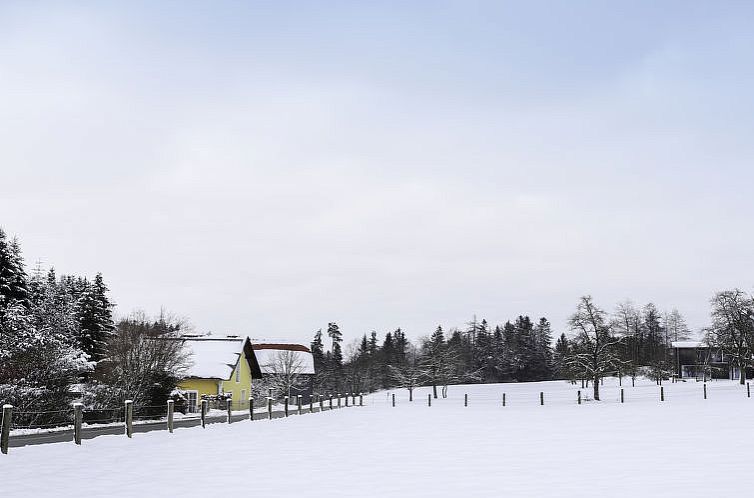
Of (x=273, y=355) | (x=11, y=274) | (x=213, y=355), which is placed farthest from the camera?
(x=273, y=355)

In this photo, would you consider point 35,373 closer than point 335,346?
Yes

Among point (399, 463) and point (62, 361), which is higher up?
point (62, 361)

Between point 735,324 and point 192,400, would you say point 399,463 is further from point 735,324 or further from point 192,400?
point 735,324

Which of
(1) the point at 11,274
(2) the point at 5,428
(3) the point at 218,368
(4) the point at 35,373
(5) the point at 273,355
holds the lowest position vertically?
(5) the point at 273,355

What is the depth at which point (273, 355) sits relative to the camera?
84.1 metres

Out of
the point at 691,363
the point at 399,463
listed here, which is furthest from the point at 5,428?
the point at 691,363

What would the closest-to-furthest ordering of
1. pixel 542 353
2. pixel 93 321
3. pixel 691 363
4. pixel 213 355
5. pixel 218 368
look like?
pixel 218 368
pixel 213 355
pixel 93 321
pixel 691 363
pixel 542 353

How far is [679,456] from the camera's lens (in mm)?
16750

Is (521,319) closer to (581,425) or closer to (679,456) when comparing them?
(581,425)

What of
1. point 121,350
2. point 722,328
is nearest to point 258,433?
point 121,350

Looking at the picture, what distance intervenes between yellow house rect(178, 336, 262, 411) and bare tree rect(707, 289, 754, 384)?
155ft

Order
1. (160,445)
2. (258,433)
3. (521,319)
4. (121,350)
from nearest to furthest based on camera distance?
(160,445) → (258,433) → (121,350) → (521,319)

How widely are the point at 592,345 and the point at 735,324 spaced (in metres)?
26.7

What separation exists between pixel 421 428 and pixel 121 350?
17.8m
